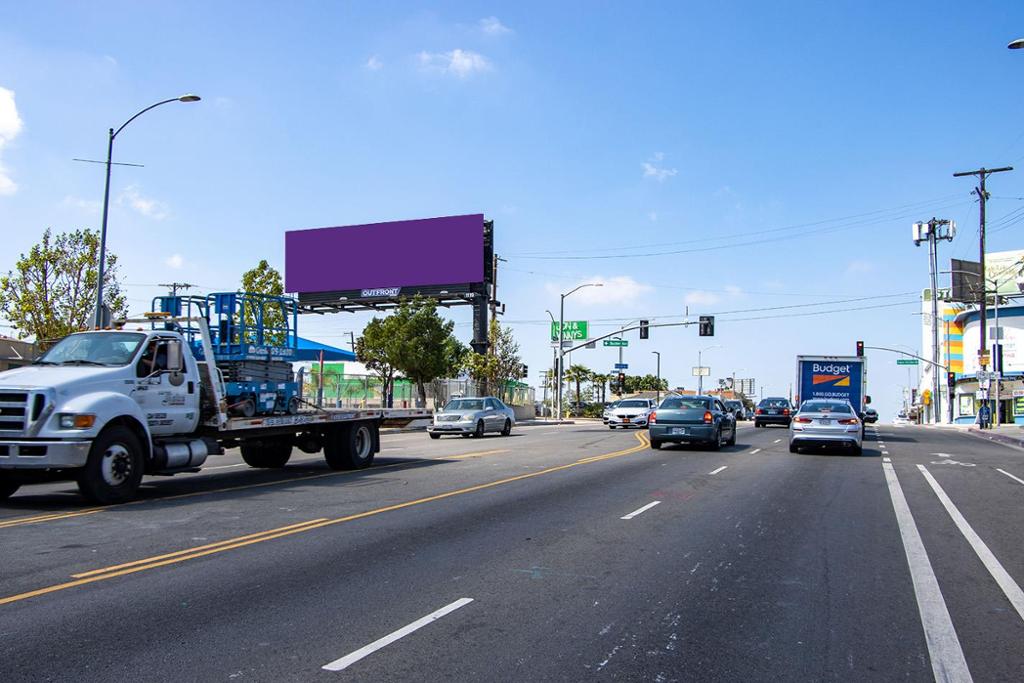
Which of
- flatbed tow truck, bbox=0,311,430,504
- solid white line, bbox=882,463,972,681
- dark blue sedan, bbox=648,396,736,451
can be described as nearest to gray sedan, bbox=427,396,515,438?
dark blue sedan, bbox=648,396,736,451

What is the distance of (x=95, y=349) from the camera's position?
12.6m

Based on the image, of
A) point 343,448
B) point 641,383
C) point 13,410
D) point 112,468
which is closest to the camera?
point 13,410

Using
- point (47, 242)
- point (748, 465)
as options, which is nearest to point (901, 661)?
point (748, 465)

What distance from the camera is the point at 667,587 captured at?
7.27 metres

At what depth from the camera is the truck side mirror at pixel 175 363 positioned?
42.9 ft

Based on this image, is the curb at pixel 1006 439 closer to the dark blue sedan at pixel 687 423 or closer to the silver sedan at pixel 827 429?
the silver sedan at pixel 827 429

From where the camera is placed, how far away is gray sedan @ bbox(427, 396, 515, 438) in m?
30.8

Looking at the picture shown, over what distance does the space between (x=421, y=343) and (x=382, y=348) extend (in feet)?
9.34

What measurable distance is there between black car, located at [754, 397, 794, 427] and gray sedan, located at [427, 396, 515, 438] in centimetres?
1744

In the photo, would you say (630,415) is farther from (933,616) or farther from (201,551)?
(933,616)

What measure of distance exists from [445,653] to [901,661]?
2.97m

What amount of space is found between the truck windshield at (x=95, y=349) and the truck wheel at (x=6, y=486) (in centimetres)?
173

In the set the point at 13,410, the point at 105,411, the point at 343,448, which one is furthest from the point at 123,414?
the point at 343,448

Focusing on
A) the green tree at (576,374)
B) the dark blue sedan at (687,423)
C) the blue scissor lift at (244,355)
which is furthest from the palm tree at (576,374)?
the blue scissor lift at (244,355)
